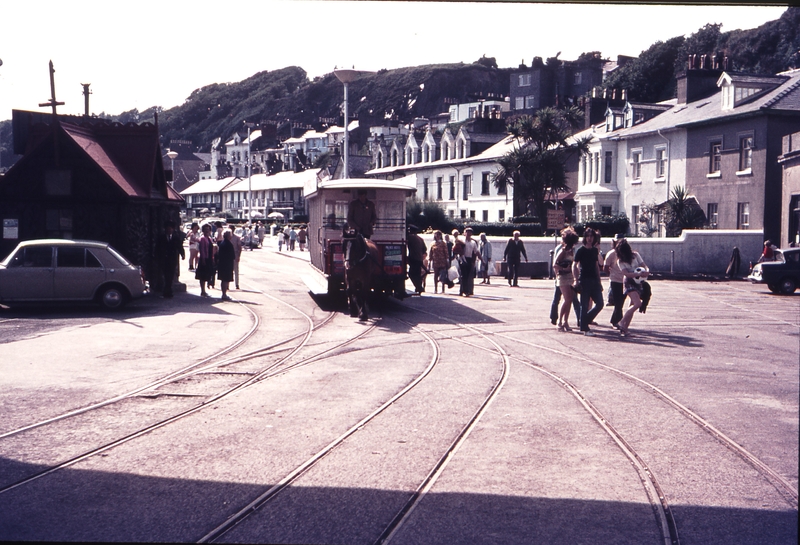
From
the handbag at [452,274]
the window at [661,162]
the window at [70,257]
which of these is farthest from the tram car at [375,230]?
the window at [661,162]

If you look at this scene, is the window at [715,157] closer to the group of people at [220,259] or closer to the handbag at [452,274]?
the handbag at [452,274]

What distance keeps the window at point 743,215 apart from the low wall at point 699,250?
8.50ft

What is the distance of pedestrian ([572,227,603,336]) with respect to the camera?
15109 mm

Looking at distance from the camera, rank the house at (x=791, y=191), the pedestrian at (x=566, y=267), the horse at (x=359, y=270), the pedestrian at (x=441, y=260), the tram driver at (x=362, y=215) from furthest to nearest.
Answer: the house at (x=791, y=191) < the pedestrian at (x=441, y=260) < the tram driver at (x=362, y=215) < the horse at (x=359, y=270) < the pedestrian at (x=566, y=267)

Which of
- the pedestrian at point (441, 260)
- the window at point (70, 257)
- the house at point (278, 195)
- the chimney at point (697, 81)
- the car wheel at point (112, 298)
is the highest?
the chimney at point (697, 81)

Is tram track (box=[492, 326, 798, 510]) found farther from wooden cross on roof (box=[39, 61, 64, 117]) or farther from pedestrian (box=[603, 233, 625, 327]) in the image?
wooden cross on roof (box=[39, 61, 64, 117])

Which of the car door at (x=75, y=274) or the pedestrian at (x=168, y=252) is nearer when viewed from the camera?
the car door at (x=75, y=274)

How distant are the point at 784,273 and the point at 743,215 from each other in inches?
444

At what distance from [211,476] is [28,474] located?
1.41 m

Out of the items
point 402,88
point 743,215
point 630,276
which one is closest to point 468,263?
point 630,276

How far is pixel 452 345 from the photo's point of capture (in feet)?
45.0

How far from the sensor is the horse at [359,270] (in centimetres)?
1738

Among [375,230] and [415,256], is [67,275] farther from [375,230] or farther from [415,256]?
[415,256]

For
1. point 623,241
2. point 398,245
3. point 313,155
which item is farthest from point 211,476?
point 313,155
